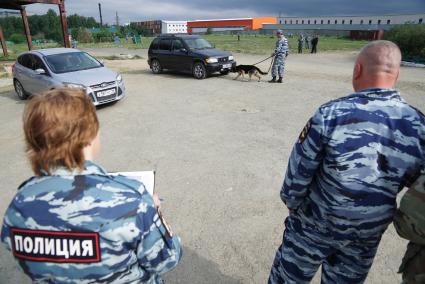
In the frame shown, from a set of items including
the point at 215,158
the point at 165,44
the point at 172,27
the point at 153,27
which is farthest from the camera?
the point at 153,27

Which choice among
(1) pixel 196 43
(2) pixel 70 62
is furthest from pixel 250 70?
(2) pixel 70 62

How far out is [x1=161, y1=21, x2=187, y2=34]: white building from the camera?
9512cm

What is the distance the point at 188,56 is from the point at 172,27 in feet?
302

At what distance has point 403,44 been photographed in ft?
65.0

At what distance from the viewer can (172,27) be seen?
97938 mm

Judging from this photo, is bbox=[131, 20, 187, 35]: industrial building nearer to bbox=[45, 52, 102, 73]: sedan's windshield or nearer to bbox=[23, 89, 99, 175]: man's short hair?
bbox=[45, 52, 102, 73]: sedan's windshield

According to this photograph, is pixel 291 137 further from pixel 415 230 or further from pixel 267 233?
pixel 415 230

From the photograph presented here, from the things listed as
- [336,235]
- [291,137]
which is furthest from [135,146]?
[336,235]

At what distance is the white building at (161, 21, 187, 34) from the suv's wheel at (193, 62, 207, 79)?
86.4 meters

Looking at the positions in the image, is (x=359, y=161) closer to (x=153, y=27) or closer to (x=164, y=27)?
(x=164, y=27)

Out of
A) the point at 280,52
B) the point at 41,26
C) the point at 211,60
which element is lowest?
the point at 211,60

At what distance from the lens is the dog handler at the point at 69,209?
1116 mm

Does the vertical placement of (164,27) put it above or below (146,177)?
above

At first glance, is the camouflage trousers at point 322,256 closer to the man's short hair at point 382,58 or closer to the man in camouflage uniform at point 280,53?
the man's short hair at point 382,58
